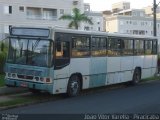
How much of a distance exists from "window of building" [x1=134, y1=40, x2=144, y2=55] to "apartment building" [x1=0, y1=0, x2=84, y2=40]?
38.9 m

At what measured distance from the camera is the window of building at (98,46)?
19.5 m

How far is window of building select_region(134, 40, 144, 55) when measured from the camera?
23.7 metres

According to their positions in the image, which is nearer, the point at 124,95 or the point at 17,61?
the point at 17,61

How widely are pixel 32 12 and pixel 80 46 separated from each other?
51714 millimetres

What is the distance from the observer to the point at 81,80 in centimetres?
1853

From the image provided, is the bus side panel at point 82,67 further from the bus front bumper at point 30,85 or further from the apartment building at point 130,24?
the apartment building at point 130,24

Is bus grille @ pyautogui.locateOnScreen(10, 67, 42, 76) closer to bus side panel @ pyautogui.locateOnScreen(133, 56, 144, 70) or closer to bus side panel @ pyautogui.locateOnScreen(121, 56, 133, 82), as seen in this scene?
bus side panel @ pyautogui.locateOnScreen(121, 56, 133, 82)

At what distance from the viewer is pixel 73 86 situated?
17844 mm

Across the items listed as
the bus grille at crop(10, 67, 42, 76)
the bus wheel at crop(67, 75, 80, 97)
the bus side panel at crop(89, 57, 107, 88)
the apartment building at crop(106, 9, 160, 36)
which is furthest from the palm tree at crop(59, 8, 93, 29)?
the bus grille at crop(10, 67, 42, 76)

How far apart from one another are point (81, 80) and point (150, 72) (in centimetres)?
850

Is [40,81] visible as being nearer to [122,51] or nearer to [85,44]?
[85,44]

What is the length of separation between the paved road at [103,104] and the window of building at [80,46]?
170 cm

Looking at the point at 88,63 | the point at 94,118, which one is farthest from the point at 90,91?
the point at 94,118

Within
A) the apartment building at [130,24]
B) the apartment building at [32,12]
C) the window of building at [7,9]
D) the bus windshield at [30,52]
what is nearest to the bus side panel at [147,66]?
the bus windshield at [30,52]
